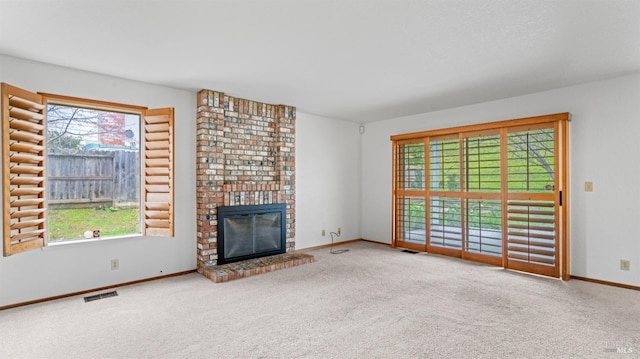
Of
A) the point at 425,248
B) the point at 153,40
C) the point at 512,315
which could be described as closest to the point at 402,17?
the point at 153,40

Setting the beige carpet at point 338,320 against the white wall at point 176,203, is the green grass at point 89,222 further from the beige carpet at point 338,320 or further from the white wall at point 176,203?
the beige carpet at point 338,320

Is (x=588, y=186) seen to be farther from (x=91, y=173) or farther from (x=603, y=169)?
(x=91, y=173)

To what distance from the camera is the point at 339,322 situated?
2.73 meters

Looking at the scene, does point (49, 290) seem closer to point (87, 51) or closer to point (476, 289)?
point (87, 51)

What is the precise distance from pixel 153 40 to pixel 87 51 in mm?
752

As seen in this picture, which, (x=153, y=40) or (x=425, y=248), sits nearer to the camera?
(x=153, y=40)

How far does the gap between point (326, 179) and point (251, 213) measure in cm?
174

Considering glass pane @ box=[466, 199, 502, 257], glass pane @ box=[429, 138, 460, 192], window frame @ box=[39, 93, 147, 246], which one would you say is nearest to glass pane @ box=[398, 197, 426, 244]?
glass pane @ box=[429, 138, 460, 192]

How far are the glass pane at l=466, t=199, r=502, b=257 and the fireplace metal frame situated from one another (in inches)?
108

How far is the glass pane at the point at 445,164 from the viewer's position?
16.3 feet

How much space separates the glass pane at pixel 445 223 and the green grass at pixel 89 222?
13.9 ft

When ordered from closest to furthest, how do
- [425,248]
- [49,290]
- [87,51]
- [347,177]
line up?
[87,51] → [49,290] → [425,248] → [347,177]

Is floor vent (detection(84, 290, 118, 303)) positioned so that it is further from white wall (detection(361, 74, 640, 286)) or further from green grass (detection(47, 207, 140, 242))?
white wall (detection(361, 74, 640, 286))

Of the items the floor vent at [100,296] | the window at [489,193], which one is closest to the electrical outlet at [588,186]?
the window at [489,193]
